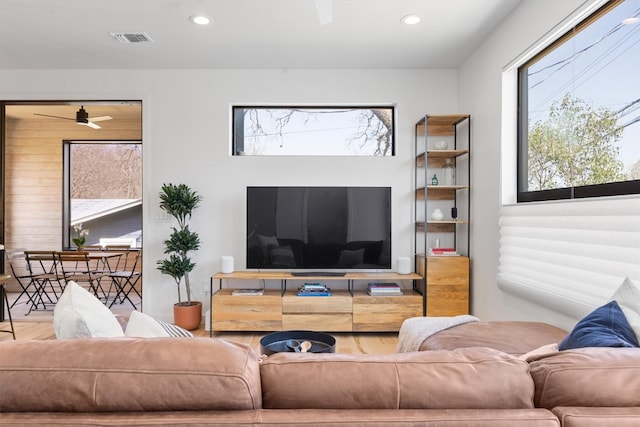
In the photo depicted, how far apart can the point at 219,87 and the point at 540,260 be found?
3.29 m

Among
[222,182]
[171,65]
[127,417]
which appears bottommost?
[127,417]

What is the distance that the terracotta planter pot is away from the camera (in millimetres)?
3842

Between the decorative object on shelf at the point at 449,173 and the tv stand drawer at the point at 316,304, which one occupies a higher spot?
the decorative object on shelf at the point at 449,173

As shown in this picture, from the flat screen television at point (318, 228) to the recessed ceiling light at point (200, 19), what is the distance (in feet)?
4.89

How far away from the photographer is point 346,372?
0.90 metres

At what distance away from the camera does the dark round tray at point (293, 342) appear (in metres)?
1.95

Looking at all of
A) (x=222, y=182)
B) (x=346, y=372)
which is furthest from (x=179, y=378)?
(x=222, y=182)

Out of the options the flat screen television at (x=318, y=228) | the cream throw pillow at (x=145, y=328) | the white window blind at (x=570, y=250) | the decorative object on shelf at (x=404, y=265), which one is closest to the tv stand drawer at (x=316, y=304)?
the flat screen television at (x=318, y=228)

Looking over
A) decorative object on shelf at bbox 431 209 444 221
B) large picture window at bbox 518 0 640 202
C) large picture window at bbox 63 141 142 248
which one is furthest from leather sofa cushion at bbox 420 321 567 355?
large picture window at bbox 63 141 142 248

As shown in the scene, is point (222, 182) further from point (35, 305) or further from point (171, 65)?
point (35, 305)

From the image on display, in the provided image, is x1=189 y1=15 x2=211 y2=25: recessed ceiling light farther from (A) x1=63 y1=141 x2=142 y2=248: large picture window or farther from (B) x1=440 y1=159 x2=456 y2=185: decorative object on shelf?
(A) x1=63 y1=141 x2=142 y2=248: large picture window

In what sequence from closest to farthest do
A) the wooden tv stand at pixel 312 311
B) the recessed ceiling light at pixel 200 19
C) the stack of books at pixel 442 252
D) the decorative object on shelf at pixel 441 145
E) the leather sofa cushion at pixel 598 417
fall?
the leather sofa cushion at pixel 598 417, the recessed ceiling light at pixel 200 19, the wooden tv stand at pixel 312 311, the stack of books at pixel 442 252, the decorative object on shelf at pixel 441 145

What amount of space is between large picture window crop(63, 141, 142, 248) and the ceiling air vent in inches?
113

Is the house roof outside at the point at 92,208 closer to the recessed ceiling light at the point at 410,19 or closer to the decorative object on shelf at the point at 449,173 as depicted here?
the decorative object on shelf at the point at 449,173
